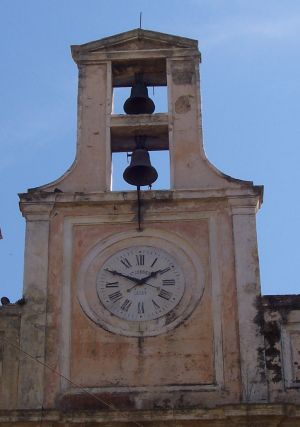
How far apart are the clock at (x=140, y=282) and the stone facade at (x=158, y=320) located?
2 centimetres

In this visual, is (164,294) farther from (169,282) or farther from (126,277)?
(126,277)

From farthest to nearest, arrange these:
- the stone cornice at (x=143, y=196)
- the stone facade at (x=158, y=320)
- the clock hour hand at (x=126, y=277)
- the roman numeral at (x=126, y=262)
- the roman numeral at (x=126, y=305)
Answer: the stone cornice at (x=143, y=196) < the roman numeral at (x=126, y=262) < the clock hour hand at (x=126, y=277) < the roman numeral at (x=126, y=305) < the stone facade at (x=158, y=320)

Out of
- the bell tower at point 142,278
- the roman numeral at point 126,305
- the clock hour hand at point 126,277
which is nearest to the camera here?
the bell tower at point 142,278

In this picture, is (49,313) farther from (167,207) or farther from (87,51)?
(87,51)

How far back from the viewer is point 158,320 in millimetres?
14500

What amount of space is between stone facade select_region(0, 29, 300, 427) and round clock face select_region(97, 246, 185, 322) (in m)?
0.10

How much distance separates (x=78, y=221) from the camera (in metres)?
15.2

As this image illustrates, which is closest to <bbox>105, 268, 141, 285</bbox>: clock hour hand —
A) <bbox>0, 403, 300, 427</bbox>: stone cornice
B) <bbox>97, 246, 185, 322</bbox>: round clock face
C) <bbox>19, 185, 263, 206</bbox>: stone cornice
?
<bbox>97, 246, 185, 322</bbox>: round clock face

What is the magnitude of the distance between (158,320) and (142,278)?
1.85 feet

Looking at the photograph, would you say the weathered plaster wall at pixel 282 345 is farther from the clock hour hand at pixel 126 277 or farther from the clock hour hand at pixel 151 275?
the clock hour hand at pixel 126 277

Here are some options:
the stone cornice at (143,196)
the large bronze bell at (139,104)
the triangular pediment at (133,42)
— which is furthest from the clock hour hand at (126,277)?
the triangular pediment at (133,42)

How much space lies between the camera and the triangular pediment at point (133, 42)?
16.4 meters

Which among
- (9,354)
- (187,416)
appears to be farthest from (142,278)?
(187,416)

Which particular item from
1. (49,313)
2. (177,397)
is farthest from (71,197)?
(177,397)
